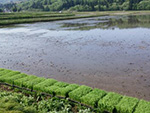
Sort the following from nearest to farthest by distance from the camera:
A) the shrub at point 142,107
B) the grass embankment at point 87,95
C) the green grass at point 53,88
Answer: the shrub at point 142,107 < the grass embankment at point 87,95 < the green grass at point 53,88

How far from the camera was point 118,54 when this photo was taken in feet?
65.3

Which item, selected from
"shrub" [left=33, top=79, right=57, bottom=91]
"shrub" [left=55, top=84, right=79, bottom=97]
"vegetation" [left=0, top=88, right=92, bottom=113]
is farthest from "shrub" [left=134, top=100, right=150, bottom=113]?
"shrub" [left=33, top=79, right=57, bottom=91]

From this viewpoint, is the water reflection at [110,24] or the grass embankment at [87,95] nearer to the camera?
the grass embankment at [87,95]

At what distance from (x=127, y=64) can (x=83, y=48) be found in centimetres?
810

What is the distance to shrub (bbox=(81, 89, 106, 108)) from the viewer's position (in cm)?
907

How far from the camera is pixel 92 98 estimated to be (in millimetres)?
9234

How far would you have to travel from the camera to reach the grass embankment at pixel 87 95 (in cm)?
844

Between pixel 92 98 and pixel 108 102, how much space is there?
0.92 meters

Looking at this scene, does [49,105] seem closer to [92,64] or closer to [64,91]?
[64,91]

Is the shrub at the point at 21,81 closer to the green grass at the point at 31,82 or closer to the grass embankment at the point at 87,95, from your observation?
the grass embankment at the point at 87,95

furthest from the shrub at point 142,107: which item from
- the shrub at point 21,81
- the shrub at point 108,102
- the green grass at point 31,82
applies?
the shrub at point 21,81

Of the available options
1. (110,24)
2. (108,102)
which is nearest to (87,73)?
(108,102)

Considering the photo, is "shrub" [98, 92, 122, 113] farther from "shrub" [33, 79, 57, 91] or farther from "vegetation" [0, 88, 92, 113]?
"shrub" [33, 79, 57, 91]

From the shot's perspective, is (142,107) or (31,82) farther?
(31,82)
